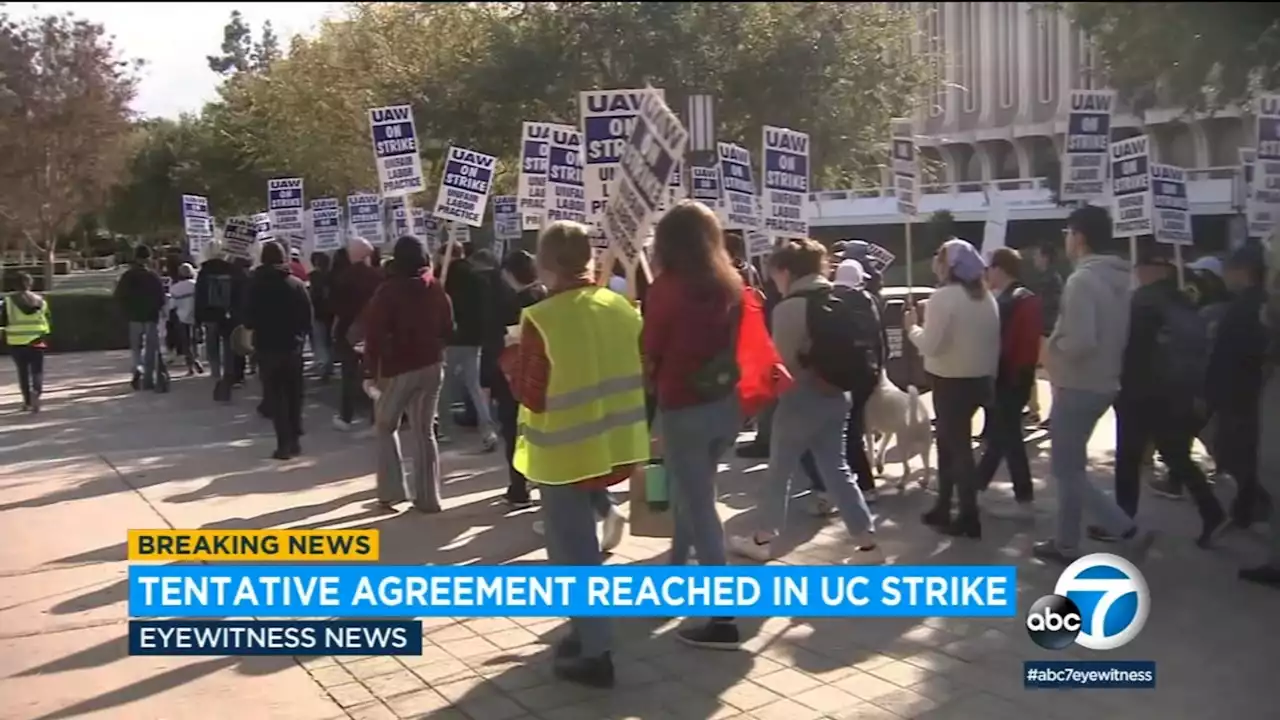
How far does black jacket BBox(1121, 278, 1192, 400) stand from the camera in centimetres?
687

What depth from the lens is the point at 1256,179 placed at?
A: 418 inches

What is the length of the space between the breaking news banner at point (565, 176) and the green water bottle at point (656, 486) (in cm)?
409

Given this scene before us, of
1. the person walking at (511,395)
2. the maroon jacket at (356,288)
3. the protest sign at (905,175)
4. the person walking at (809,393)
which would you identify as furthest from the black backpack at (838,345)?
the maroon jacket at (356,288)

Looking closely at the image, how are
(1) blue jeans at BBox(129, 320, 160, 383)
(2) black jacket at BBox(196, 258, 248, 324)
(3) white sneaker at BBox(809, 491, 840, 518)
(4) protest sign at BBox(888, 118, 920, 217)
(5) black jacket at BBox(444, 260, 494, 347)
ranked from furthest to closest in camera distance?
(1) blue jeans at BBox(129, 320, 160, 383) < (2) black jacket at BBox(196, 258, 248, 324) < (4) protest sign at BBox(888, 118, 920, 217) < (5) black jacket at BBox(444, 260, 494, 347) < (3) white sneaker at BBox(809, 491, 840, 518)

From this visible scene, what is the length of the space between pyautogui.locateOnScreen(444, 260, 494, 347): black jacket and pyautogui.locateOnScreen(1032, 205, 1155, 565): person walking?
5451 millimetres

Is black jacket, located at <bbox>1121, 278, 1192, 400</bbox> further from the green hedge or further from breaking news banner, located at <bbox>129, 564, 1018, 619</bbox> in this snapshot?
the green hedge

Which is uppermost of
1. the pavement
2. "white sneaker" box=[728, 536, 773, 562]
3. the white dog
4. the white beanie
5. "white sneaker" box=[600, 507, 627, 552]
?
the white beanie

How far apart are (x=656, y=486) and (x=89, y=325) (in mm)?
19613

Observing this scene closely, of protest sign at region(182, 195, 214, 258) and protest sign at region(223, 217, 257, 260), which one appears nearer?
protest sign at region(223, 217, 257, 260)

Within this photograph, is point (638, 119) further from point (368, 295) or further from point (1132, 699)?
point (368, 295)

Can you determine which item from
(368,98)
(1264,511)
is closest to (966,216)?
(368,98)

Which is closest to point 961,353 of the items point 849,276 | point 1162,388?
point 849,276

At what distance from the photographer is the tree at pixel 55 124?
14.6m

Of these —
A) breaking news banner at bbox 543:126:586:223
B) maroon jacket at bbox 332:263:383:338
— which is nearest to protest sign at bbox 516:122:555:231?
breaking news banner at bbox 543:126:586:223
